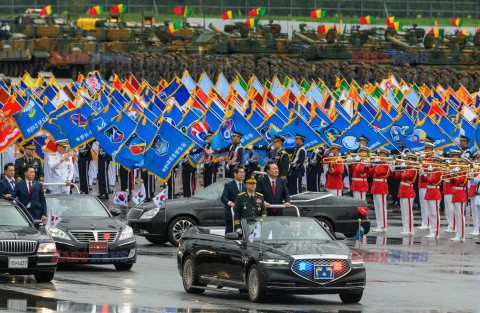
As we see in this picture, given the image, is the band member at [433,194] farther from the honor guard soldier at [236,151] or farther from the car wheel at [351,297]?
the car wheel at [351,297]

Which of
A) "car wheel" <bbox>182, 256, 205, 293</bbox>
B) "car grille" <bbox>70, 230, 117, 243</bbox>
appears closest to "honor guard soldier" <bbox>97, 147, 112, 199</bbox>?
"car grille" <bbox>70, 230, 117, 243</bbox>

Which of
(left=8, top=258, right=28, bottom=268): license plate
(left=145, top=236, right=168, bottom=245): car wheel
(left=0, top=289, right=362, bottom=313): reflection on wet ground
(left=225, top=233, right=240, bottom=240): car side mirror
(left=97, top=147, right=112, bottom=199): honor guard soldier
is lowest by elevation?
(left=97, top=147, right=112, bottom=199): honor guard soldier

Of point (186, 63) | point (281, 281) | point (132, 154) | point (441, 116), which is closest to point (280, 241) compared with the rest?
point (281, 281)

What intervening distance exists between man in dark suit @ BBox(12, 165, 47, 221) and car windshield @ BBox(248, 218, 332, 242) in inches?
166

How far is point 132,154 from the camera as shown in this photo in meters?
26.2

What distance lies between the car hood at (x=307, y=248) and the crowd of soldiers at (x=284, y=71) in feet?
111

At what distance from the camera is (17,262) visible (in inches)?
606

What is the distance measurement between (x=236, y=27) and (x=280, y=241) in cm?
5278

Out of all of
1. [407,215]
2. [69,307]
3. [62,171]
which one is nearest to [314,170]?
[407,215]

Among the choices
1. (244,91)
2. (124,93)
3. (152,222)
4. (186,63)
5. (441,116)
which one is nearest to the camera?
(152,222)

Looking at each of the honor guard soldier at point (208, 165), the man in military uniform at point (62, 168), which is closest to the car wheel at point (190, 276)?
the man in military uniform at point (62, 168)

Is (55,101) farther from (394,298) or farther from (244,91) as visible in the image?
(394,298)

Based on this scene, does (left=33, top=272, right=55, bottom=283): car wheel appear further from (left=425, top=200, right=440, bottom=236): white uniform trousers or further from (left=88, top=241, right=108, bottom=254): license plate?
(left=425, top=200, right=440, bottom=236): white uniform trousers

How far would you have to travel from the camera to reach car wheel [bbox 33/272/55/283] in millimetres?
15762
